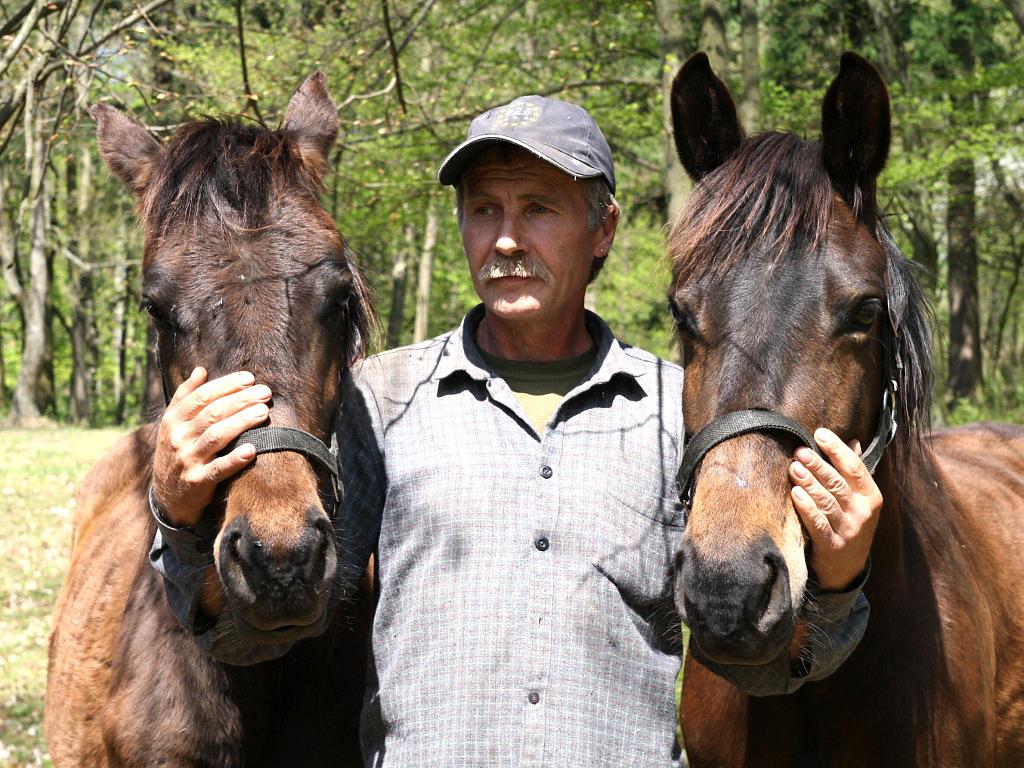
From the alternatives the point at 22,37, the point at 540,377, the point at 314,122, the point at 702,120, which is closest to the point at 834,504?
the point at 540,377

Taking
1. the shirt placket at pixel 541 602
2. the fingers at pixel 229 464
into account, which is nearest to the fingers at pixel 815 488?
the shirt placket at pixel 541 602

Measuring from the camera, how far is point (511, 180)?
117 inches

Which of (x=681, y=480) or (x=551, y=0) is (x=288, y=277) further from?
(x=551, y=0)

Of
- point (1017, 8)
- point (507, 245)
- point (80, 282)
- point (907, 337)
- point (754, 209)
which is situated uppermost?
point (1017, 8)

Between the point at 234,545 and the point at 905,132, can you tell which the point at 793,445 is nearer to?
the point at 234,545

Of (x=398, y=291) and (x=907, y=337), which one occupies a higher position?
(x=907, y=337)

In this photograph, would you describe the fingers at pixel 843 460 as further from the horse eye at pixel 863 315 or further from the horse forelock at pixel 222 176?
the horse forelock at pixel 222 176

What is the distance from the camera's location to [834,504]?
2285mm

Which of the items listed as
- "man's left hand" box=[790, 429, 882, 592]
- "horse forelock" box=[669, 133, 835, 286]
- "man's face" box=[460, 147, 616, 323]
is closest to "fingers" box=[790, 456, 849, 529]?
"man's left hand" box=[790, 429, 882, 592]

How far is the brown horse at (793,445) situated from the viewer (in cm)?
Result: 221

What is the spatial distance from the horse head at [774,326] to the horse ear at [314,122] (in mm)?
1081

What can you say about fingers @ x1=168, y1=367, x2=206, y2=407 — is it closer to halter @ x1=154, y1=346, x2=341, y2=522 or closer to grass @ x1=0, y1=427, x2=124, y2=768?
halter @ x1=154, y1=346, x2=341, y2=522

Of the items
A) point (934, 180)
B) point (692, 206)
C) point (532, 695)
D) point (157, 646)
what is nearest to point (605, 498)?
point (532, 695)

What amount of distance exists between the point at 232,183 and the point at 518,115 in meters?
0.83
